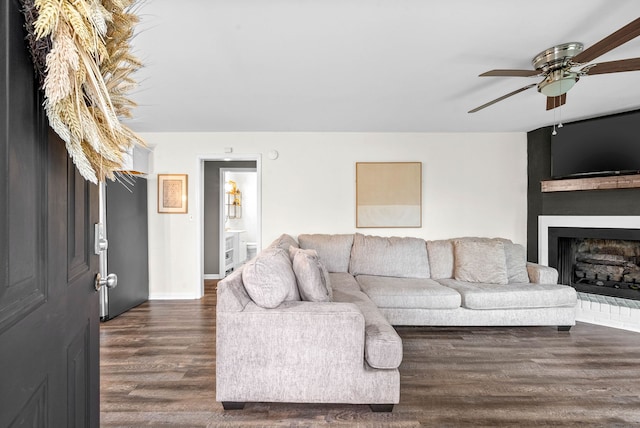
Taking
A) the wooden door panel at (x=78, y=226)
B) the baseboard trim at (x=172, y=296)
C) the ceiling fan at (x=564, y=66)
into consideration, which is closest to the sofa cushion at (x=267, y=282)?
the wooden door panel at (x=78, y=226)

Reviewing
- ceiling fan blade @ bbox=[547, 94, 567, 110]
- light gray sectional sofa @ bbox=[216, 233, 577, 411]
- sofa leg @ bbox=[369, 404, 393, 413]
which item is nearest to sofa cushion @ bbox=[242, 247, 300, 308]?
light gray sectional sofa @ bbox=[216, 233, 577, 411]

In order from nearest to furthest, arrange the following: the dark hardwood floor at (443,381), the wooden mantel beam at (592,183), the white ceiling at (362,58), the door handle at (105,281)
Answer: the door handle at (105,281) → the white ceiling at (362,58) → the dark hardwood floor at (443,381) → the wooden mantel beam at (592,183)

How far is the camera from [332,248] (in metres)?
3.87

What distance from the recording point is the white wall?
4258mm

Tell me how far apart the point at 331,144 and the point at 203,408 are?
10.7 ft

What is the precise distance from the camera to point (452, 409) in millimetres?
1913

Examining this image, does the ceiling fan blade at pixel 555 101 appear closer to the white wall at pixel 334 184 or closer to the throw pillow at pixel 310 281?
the white wall at pixel 334 184

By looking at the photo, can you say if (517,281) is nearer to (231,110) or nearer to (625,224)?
(625,224)

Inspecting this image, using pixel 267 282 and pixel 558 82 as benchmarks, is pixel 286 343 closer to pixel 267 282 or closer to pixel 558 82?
pixel 267 282

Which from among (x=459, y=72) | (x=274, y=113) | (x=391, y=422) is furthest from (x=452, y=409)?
(x=274, y=113)

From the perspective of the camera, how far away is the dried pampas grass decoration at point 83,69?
2.05ft

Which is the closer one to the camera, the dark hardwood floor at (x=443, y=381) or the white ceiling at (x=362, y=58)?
the white ceiling at (x=362, y=58)

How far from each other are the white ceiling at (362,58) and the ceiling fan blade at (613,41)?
167 millimetres

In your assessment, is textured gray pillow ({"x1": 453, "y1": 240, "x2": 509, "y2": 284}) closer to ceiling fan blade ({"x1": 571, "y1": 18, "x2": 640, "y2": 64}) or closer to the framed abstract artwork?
the framed abstract artwork
